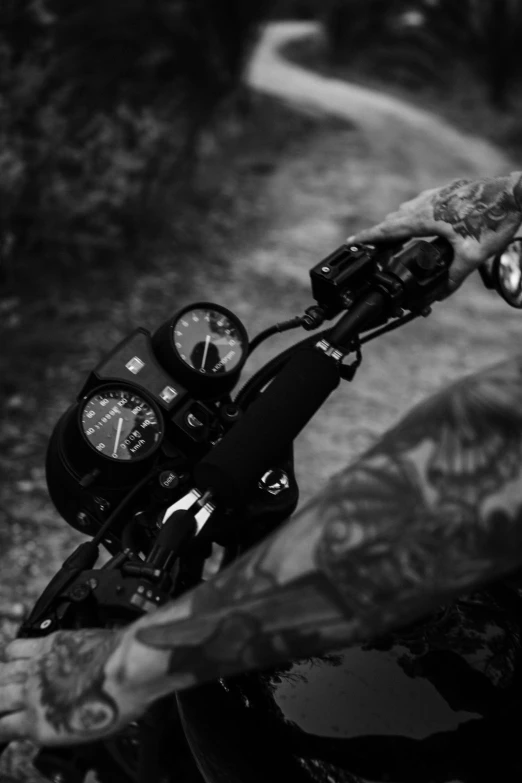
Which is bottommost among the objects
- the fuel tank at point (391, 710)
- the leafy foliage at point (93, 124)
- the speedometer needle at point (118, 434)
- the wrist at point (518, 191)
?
the leafy foliage at point (93, 124)

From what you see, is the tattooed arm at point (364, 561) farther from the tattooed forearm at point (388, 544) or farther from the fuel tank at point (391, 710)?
the fuel tank at point (391, 710)

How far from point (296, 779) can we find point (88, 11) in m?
5.24

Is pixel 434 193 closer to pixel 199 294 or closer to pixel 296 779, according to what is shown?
pixel 296 779

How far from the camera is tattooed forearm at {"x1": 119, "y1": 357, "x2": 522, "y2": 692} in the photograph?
100 centimetres

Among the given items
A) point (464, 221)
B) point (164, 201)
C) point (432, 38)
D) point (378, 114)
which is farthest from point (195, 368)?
point (432, 38)

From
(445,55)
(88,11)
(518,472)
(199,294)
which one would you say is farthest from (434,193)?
(445,55)

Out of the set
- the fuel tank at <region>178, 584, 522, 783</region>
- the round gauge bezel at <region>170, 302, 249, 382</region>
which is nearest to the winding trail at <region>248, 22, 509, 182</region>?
the round gauge bezel at <region>170, 302, 249, 382</region>

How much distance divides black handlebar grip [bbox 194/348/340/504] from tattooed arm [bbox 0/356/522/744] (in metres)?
0.20

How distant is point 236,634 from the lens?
3.46 ft

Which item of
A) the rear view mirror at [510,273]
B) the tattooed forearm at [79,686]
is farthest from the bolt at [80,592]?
the rear view mirror at [510,273]

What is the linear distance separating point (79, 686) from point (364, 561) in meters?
0.42

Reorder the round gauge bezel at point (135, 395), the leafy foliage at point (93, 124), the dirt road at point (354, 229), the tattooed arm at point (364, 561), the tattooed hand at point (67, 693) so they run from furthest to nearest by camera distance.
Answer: the dirt road at point (354, 229) < the leafy foliage at point (93, 124) < the round gauge bezel at point (135, 395) < the tattooed hand at point (67, 693) < the tattooed arm at point (364, 561)

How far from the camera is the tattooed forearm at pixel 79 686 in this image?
1117mm

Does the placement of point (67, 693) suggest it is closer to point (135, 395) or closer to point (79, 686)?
point (79, 686)
